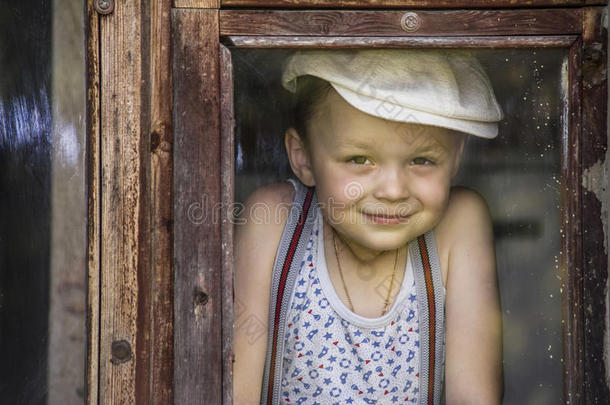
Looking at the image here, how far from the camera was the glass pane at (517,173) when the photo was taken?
→ 55.6 inches

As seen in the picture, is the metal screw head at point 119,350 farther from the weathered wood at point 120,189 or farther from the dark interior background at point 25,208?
the dark interior background at point 25,208

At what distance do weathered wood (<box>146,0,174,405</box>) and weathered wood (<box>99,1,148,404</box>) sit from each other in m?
0.03

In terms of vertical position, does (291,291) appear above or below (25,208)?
below

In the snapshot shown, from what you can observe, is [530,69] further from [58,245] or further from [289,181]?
[58,245]

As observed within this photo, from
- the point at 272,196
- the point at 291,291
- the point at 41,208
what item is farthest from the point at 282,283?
the point at 41,208

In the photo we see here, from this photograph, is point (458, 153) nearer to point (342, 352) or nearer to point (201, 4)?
point (342, 352)

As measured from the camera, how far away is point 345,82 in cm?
146

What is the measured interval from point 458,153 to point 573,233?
334mm

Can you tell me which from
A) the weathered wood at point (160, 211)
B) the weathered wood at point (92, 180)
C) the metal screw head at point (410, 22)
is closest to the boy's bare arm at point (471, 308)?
the metal screw head at point (410, 22)

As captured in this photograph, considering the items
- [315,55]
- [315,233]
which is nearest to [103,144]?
[315,55]

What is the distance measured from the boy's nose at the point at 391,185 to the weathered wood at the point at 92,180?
542 millimetres

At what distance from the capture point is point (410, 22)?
52.6 inches

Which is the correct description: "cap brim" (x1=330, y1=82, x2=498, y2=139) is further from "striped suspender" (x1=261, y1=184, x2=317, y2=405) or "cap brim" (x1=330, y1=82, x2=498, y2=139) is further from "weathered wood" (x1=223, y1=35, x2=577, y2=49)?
"striped suspender" (x1=261, y1=184, x2=317, y2=405)

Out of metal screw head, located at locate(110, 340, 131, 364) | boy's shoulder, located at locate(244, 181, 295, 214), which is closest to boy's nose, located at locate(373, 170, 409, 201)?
boy's shoulder, located at locate(244, 181, 295, 214)
